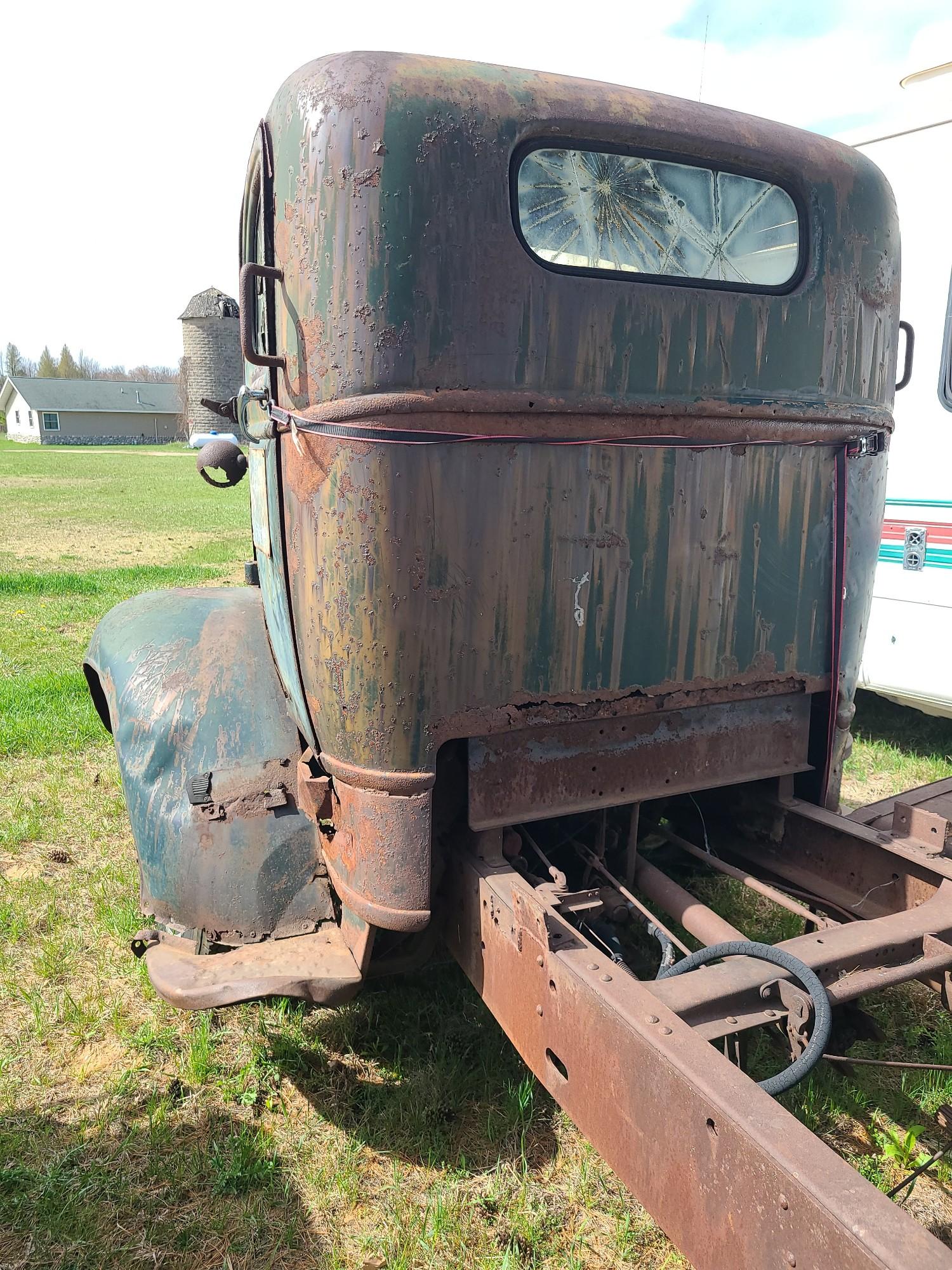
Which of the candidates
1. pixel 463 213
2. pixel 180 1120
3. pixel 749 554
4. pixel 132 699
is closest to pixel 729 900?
pixel 749 554

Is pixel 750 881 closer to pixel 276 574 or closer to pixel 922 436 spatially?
pixel 276 574

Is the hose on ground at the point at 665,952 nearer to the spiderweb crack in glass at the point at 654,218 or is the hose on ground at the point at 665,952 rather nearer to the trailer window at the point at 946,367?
the spiderweb crack in glass at the point at 654,218

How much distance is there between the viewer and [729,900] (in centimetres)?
390

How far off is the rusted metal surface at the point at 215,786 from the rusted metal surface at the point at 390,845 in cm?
39

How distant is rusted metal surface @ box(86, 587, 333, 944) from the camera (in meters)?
2.58

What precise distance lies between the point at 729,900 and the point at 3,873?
126 inches

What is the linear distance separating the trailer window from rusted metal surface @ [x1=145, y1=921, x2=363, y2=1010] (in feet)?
14.3

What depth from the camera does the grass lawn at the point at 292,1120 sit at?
2303mm

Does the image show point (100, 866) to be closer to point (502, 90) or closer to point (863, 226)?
point (502, 90)

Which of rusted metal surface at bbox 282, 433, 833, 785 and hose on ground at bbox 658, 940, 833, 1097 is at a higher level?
rusted metal surface at bbox 282, 433, 833, 785

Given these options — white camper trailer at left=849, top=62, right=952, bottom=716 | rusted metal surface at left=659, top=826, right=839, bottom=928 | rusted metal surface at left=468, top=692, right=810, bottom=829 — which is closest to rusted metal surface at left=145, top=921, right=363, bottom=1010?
rusted metal surface at left=468, top=692, right=810, bottom=829

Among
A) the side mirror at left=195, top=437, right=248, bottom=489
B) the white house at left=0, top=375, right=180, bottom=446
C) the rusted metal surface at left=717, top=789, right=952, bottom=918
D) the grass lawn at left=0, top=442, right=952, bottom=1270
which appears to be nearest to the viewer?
the grass lawn at left=0, top=442, right=952, bottom=1270

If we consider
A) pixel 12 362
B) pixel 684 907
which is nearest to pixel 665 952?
pixel 684 907

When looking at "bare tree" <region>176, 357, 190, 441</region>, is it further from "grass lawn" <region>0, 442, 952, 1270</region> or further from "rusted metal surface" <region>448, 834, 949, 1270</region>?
"rusted metal surface" <region>448, 834, 949, 1270</region>
